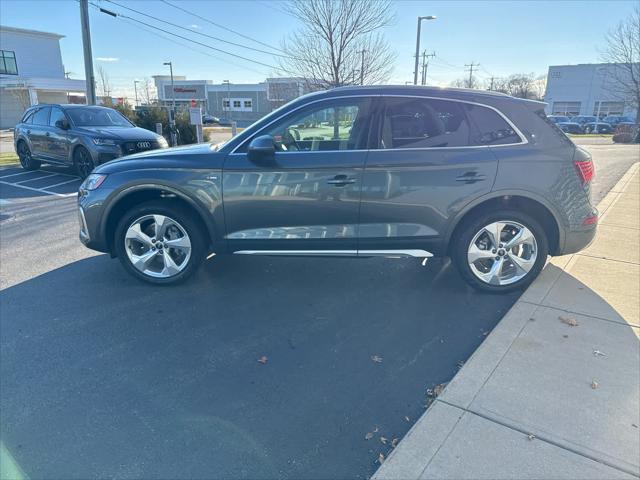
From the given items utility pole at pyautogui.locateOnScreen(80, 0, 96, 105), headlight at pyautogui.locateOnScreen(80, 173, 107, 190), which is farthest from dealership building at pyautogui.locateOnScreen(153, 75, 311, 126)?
headlight at pyautogui.locateOnScreen(80, 173, 107, 190)

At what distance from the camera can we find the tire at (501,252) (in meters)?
4.08

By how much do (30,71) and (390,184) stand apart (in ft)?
180

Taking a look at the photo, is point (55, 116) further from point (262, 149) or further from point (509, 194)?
point (509, 194)

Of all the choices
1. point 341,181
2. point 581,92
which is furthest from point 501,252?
point 581,92

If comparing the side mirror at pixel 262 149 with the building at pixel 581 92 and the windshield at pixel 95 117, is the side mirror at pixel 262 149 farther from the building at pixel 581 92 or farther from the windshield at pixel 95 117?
the building at pixel 581 92

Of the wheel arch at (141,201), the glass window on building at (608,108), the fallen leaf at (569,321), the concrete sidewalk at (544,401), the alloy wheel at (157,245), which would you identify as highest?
the glass window on building at (608,108)

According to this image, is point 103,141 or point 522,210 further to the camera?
point 103,141

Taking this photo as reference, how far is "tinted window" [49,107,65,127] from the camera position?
10.6 meters

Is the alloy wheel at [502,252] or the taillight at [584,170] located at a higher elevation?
the taillight at [584,170]

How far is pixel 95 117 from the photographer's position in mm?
10914

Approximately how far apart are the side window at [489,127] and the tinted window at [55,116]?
10.0 metres

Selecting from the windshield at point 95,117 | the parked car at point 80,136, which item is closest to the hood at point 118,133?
the parked car at point 80,136

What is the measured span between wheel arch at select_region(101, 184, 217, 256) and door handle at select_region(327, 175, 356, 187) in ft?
3.95

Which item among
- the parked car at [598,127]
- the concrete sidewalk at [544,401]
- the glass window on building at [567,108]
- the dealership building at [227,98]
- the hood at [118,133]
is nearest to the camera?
the concrete sidewalk at [544,401]
